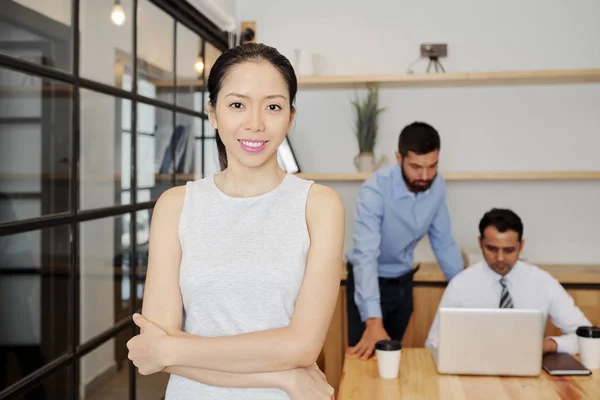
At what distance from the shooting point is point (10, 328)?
5.70 feet

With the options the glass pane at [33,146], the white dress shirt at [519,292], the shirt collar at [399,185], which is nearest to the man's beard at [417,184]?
the shirt collar at [399,185]

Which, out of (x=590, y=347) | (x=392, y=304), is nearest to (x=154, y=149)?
(x=392, y=304)

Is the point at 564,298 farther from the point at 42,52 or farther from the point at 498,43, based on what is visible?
the point at 42,52

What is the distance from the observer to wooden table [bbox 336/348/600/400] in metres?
2.02

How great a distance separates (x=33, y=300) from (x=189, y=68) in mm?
1836

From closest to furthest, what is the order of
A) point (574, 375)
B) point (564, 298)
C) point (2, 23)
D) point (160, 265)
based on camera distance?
point (160, 265), point (2, 23), point (574, 375), point (564, 298)

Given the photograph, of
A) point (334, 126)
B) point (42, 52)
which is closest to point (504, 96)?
point (334, 126)

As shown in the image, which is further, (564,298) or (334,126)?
(334,126)

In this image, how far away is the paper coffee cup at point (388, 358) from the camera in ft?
7.08

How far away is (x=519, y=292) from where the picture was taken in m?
2.80

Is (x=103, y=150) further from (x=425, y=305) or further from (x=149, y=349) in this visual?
(x=425, y=305)

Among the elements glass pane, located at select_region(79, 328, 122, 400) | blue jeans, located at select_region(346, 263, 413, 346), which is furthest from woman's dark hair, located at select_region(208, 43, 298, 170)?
blue jeans, located at select_region(346, 263, 413, 346)

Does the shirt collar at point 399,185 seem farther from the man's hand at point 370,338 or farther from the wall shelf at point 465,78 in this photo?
the wall shelf at point 465,78

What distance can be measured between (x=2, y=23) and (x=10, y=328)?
0.78 metres
